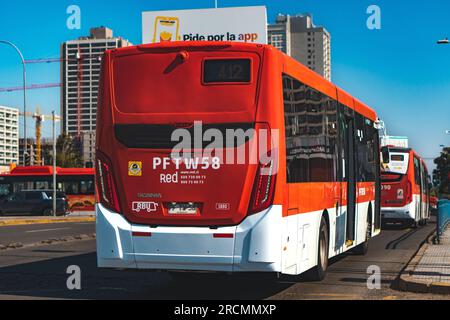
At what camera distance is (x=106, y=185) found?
9055mm

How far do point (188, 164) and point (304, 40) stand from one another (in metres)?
90.2

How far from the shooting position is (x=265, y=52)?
8773 millimetres

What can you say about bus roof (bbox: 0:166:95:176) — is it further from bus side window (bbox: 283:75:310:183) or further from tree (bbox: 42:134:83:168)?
tree (bbox: 42:134:83:168)

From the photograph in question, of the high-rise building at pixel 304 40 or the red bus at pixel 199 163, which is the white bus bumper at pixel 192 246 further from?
the high-rise building at pixel 304 40

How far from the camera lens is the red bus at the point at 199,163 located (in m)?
8.52

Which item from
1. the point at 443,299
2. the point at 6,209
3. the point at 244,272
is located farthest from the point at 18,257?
the point at 6,209

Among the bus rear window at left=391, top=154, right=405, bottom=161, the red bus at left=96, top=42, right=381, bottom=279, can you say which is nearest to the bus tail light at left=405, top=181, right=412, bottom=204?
the bus rear window at left=391, top=154, right=405, bottom=161

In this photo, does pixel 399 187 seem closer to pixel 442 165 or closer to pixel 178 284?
pixel 178 284

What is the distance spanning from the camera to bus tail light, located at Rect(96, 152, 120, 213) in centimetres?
901

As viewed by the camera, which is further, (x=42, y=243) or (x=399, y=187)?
(x=399, y=187)

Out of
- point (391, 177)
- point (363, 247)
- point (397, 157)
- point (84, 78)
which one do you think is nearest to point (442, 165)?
point (84, 78)

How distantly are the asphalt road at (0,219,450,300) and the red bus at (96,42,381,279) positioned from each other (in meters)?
0.85

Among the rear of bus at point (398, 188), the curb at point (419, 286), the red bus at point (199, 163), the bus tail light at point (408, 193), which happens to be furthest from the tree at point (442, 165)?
the red bus at point (199, 163)

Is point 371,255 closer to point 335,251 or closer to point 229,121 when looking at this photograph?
point 335,251
